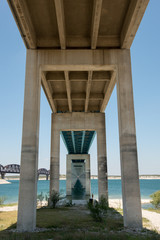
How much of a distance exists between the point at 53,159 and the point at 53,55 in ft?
50.6

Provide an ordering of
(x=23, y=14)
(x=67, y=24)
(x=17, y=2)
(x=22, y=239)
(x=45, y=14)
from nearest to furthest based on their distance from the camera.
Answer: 1. (x=22, y=239)
2. (x=17, y=2)
3. (x=23, y=14)
4. (x=45, y=14)
5. (x=67, y=24)

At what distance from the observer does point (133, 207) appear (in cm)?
1155

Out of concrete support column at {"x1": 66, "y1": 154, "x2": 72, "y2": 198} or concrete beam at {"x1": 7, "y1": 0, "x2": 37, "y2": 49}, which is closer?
concrete beam at {"x1": 7, "y1": 0, "x2": 37, "y2": 49}

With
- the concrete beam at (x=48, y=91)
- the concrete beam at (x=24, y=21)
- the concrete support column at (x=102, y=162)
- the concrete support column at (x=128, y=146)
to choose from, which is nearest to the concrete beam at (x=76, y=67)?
Result: the concrete support column at (x=128, y=146)

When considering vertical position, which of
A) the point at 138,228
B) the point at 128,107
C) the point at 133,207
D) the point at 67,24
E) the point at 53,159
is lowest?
the point at 138,228

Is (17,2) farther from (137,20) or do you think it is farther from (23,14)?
(137,20)

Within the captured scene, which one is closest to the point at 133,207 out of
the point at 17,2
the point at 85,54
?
the point at 85,54

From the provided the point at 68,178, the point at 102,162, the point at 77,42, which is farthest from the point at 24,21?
the point at 68,178

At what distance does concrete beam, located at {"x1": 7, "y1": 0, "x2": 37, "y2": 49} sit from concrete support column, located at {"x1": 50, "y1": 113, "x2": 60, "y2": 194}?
49.4ft

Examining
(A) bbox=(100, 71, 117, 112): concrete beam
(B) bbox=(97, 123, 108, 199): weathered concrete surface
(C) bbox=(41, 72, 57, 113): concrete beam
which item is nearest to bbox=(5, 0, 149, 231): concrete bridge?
(A) bbox=(100, 71, 117, 112): concrete beam

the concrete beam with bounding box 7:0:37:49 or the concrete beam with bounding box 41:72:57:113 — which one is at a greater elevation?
the concrete beam with bounding box 7:0:37:49

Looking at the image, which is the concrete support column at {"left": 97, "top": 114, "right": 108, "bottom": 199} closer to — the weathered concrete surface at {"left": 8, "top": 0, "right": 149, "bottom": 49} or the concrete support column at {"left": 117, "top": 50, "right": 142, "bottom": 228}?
the concrete support column at {"left": 117, "top": 50, "right": 142, "bottom": 228}

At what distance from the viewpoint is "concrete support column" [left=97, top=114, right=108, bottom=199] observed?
81.8 ft

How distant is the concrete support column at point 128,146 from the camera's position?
454 inches
